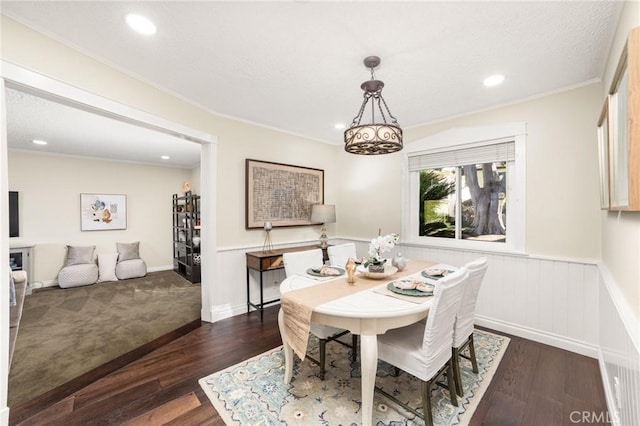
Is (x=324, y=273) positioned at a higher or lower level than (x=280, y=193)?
lower

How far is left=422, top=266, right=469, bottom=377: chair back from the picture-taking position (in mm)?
1509

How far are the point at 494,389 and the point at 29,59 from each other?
12.7ft

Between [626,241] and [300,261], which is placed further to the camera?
[300,261]

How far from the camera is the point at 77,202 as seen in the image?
536 centimetres

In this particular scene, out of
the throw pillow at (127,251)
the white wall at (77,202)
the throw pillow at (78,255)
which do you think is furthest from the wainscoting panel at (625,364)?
the white wall at (77,202)

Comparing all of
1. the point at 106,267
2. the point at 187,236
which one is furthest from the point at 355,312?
the point at 106,267

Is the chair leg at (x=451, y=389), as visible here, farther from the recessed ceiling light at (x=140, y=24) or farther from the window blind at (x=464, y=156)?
the recessed ceiling light at (x=140, y=24)

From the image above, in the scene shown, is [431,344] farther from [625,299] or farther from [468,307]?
[625,299]

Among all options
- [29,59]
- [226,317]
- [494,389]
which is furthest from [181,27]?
[494,389]

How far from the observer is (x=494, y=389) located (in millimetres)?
1996

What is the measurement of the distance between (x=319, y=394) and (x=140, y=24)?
2.73m

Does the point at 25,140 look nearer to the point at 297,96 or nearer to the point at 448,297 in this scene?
the point at 297,96

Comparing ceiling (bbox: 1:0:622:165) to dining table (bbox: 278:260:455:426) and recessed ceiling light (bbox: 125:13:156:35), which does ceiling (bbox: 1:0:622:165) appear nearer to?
recessed ceiling light (bbox: 125:13:156:35)

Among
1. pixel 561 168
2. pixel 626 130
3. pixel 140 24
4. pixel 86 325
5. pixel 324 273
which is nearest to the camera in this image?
pixel 626 130
